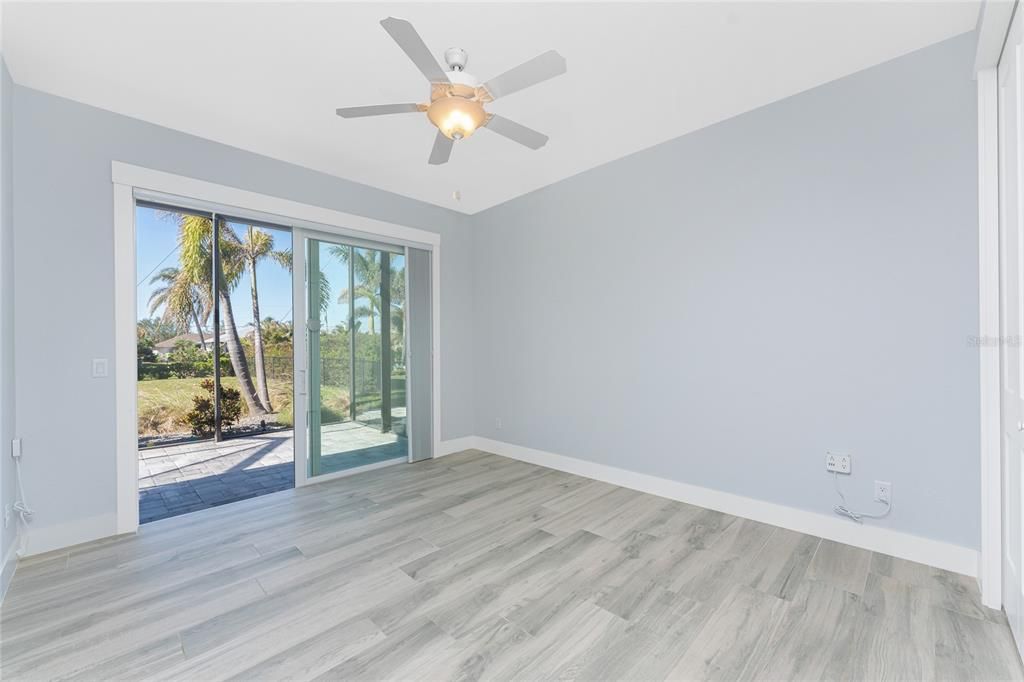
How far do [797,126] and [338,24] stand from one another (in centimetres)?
264

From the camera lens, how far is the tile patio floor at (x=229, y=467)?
3230mm

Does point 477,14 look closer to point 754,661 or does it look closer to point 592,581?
point 592,581

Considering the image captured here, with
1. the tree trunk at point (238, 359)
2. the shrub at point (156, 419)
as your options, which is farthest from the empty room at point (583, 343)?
the tree trunk at point (238, 359)

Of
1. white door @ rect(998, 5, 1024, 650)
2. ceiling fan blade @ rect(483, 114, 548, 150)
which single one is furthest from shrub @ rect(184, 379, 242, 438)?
white door @ rect(998, 5, 1024, 650)

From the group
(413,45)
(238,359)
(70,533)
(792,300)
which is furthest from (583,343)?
(238,359)

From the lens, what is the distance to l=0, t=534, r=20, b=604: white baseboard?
1921 millimetres

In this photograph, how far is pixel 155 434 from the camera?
4613 mm

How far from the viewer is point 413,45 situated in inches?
62.4

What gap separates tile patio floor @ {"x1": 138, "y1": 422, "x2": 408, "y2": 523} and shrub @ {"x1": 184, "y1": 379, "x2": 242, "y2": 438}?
193 millimetres

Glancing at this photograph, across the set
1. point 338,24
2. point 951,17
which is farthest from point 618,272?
point 338,24

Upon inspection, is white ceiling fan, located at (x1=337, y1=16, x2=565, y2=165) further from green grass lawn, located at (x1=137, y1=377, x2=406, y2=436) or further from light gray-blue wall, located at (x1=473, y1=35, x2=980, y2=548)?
green grass lawn, located at (x1=137, y1=377, x2=406, y2=436)

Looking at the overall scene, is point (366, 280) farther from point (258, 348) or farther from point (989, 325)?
point (989, 325)

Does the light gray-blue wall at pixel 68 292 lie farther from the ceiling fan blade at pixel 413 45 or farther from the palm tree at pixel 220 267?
the ceiling fan blade at pixel 413 45

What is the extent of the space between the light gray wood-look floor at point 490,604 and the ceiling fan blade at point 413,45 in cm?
230
